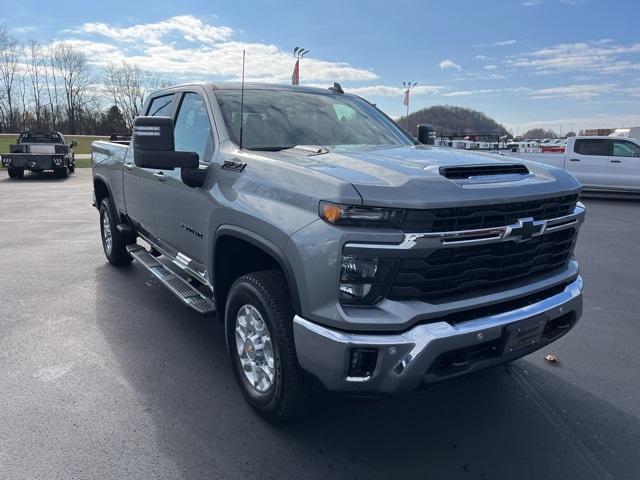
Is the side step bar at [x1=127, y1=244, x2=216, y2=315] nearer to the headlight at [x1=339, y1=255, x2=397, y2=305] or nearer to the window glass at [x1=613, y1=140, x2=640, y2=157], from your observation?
the headlight at [x1=339, y1=255, x2=397, y2=305]

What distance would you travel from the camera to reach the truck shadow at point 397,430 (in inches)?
105

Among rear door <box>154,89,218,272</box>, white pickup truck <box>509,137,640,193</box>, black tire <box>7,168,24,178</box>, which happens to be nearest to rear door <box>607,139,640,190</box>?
white pickup truck <box>509,137,640,193</box>

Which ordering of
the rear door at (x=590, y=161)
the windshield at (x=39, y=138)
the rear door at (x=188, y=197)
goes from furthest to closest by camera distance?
the windshield at (x=39, y=138) < the rear door at (x=590, y=161) < the rear door at (x=188, y=197)

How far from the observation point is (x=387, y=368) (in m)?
2.36

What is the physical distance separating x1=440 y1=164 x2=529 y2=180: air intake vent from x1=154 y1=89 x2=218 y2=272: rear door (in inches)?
60.7

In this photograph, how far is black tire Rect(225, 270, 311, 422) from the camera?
2.71 meters

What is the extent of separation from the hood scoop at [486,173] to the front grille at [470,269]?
34 cm

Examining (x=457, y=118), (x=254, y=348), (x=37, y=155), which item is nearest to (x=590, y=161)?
(x=254, y=348)

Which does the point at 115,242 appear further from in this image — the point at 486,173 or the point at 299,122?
the point at 486,173

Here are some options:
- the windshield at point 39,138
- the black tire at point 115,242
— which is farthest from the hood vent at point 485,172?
the windshield at point 39,138

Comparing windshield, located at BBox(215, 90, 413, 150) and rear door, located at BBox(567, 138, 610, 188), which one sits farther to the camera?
rear door, located at BBox(567, 138, 610, 188)

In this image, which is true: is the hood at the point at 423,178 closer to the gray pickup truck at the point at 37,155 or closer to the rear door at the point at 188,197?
the rear door at the point at 188,197

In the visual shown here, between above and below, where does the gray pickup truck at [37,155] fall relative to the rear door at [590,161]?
below

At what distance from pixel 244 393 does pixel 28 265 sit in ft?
15.3
